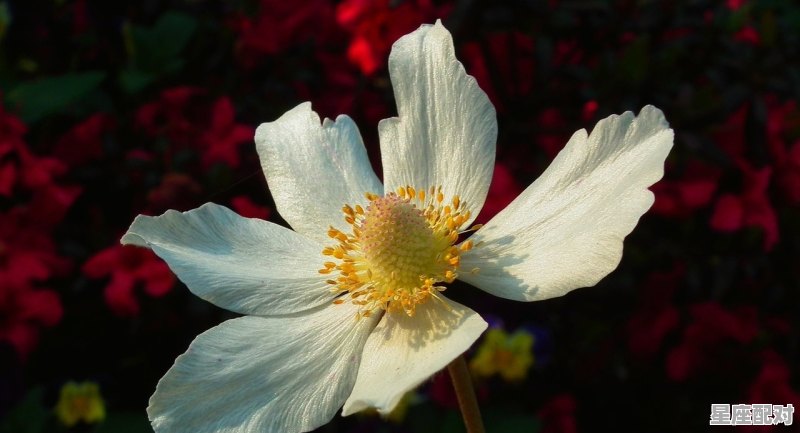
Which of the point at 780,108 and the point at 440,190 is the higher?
the point at 780,108

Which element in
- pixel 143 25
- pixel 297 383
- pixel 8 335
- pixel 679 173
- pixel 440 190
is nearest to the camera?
pixel 297 383

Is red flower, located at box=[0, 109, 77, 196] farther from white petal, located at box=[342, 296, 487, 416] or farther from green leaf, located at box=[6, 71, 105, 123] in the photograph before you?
white petal, located at box=[342, 296, 487, 416]

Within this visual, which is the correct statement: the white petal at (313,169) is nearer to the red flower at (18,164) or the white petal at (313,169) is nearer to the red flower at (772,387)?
the red flower at (18,164)

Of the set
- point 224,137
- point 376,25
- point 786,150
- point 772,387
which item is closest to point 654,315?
point 772,387

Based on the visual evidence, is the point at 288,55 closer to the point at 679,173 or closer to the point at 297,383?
the point at 679,173

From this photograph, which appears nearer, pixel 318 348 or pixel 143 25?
pixel 318 348

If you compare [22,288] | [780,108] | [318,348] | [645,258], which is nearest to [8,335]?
[22,288]
